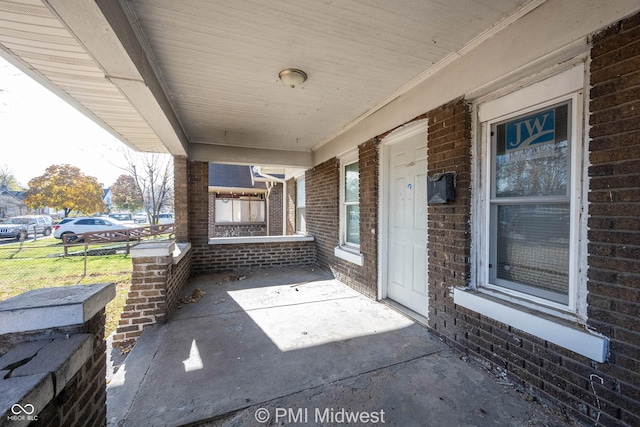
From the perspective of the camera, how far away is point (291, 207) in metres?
9.12

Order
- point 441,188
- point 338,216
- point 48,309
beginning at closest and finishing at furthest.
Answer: point 48,309 < point 441,188 < point 338,216

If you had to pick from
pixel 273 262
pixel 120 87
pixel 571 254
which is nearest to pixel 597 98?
pixel 571 254

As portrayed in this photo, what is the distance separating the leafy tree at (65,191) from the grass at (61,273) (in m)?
9.57

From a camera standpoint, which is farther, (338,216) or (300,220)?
(300,220)

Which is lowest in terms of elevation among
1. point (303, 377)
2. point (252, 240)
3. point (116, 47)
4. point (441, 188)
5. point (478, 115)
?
point (303, 377)

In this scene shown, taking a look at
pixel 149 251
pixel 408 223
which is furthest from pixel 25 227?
pixel 408 223

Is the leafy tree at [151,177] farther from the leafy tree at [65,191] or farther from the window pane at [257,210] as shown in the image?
the leafy tree at [65,191]

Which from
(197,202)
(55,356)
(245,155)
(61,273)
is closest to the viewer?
(55,356)

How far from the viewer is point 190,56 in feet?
8.39

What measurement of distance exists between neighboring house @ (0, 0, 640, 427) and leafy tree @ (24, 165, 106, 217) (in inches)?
741

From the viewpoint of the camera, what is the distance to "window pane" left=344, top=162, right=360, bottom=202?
16.3ft

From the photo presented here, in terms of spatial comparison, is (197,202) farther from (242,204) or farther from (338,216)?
(242,204)

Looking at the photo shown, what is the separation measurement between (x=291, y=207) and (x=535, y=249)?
7412 millimetres

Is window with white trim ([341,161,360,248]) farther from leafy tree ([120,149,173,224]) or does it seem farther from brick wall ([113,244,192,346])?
leafy tree ([120,149,173,224])
